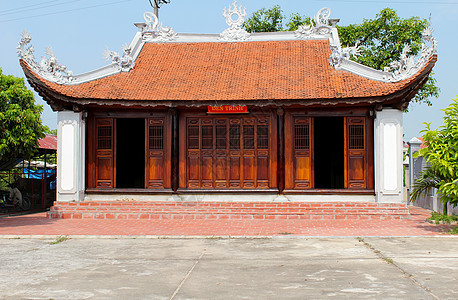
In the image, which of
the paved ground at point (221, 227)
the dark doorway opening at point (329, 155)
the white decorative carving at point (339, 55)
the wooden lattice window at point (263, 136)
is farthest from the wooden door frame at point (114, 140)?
the dark doorway opening at point (329, 155)

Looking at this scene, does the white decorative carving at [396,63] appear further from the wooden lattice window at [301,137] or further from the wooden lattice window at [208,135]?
the wooden lattice window at [208,135]

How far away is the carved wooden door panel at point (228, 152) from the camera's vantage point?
1476 centimetres

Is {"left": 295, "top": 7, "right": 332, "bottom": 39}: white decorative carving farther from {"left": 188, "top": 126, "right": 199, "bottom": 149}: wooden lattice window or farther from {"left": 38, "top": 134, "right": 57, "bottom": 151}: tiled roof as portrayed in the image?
{"left": 38, "top": 134, "right": 57, "bottom": 151}: tiled roof

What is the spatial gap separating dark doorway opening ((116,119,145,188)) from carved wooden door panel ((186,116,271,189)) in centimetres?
394

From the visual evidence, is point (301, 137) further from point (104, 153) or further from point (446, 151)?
point (104, 153)

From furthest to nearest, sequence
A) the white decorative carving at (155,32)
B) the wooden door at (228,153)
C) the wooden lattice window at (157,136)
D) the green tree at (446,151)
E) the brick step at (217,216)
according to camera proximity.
Answer: the white decorative carving at (155,32) < the wooden lattice window at (157,136) < the wooden door at (228,153) < the brick step at (217,216) < the green tree at (446,151)

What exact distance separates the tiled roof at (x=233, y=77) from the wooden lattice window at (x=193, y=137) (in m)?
1.09

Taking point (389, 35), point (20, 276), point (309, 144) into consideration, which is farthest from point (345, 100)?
point (389, 35)

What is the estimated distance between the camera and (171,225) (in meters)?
12.4

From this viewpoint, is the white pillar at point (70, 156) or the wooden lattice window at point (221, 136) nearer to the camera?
the white pillar at point (70, 156)

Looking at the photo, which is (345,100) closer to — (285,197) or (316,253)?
(285,197)

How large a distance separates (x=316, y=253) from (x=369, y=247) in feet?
3.69

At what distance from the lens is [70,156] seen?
47.7ft

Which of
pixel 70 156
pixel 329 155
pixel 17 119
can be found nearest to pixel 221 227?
pixel 70 156
